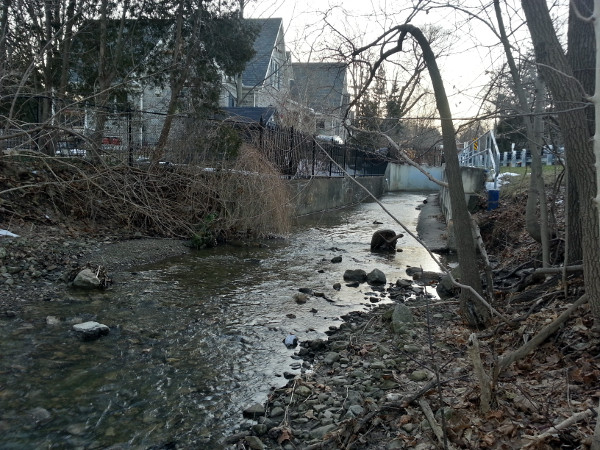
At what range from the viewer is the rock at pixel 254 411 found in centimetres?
416

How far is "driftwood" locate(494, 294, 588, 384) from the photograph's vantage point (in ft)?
12.3

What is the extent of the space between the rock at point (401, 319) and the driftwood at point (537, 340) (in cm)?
187

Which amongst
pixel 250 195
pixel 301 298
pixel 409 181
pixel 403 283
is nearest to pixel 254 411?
pixel 301 298

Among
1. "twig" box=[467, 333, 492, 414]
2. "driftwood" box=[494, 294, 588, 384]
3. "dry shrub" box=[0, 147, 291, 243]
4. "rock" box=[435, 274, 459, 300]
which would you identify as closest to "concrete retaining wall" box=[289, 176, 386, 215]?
"dry shrub" box=[0, 147, 291, 243]

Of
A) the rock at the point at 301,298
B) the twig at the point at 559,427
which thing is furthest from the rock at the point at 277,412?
the rock at the point at 301,298

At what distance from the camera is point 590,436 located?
266 centimetres

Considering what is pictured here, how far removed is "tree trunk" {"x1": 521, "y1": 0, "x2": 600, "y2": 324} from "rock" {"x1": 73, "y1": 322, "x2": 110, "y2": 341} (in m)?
4.63

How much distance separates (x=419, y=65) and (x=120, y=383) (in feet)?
14.6

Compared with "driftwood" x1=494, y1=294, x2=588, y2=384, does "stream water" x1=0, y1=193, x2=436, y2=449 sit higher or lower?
lower

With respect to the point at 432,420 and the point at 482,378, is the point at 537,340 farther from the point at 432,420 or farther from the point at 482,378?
the point at 432,420

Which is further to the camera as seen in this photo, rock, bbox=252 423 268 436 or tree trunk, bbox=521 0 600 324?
tree trunk, bbox=521 0 600 324

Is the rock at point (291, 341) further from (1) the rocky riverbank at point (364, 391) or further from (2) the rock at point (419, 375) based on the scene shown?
(2) the rock at point (419, 375)

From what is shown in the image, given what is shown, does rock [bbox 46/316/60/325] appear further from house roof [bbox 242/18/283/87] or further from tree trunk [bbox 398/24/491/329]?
house roof [bbox 242/18/283/87]

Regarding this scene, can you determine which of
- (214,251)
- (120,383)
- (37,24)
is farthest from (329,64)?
(37,24)
